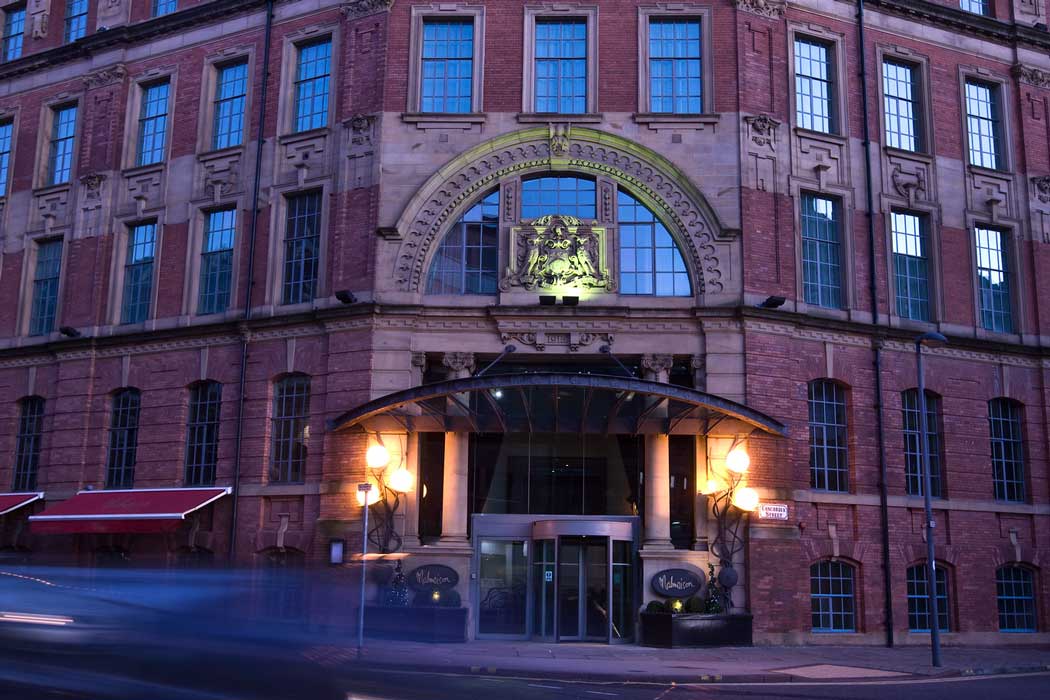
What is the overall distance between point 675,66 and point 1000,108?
35.9 feet

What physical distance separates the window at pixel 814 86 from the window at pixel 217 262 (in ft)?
54.2

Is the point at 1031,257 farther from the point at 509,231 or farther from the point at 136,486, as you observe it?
the point at 136,486

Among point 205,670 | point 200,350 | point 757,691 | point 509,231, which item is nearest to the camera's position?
point 205,670

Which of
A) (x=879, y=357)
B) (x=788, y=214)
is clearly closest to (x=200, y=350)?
(x=788, y=214)

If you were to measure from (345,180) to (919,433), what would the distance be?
56.1ft

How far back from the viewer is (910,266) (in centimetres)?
3003

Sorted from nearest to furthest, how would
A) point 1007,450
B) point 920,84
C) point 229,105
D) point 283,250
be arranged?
point 283,250 < point 1007,450 < point 920,84 < point 229,105

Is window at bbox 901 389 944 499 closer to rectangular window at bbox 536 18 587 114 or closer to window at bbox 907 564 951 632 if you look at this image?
window at bbox 907 564 951 632

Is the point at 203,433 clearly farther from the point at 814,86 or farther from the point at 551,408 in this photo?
the point at 814,86

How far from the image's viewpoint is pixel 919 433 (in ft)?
94.8

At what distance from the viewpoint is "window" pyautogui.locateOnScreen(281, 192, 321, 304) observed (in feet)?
95.8

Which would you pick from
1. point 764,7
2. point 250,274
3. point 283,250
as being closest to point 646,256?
point 764,7

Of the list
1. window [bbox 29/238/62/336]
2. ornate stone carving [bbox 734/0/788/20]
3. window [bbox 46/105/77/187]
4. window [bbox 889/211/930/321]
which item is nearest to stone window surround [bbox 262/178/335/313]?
window [bbox 29/238/62/336]

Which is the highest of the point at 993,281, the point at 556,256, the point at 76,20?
the point at 76,20
